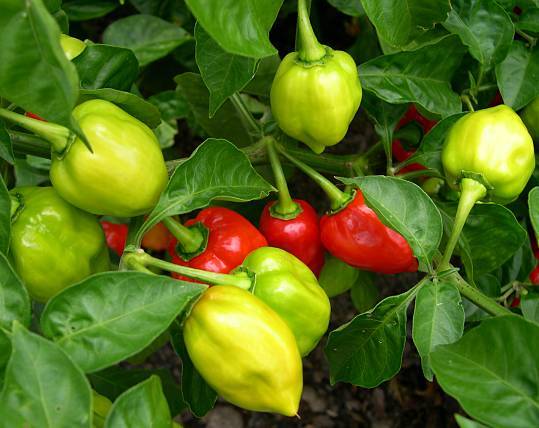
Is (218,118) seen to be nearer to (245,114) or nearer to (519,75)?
(245,114)

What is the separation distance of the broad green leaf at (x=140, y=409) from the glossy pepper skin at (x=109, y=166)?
0.26 m

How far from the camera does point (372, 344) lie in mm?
1067

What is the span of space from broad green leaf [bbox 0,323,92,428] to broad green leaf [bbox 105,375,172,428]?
0.16 feet

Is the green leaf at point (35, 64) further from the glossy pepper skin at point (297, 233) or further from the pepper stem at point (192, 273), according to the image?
the glossy pepper skin at point (297, 233)

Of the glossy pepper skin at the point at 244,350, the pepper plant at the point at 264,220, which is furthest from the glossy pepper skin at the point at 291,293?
the glossy pepper skin at the point at 244,350

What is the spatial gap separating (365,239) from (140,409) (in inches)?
19.7

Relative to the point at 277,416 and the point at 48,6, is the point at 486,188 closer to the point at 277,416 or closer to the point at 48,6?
the point at 48,6

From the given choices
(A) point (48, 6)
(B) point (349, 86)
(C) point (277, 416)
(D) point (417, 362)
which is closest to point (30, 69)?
(A) point (48, 6)

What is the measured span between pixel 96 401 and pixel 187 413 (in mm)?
997

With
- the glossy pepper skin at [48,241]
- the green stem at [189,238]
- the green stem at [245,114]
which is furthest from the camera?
the green stem at [245,114]

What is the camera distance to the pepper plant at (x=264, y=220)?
805 mm

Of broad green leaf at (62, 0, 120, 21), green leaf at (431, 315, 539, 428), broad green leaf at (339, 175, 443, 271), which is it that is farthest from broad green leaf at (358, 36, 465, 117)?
broad green leaf at (62, 0, 120, 21)

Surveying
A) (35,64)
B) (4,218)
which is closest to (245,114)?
(4,218)

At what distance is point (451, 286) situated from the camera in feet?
3.21
